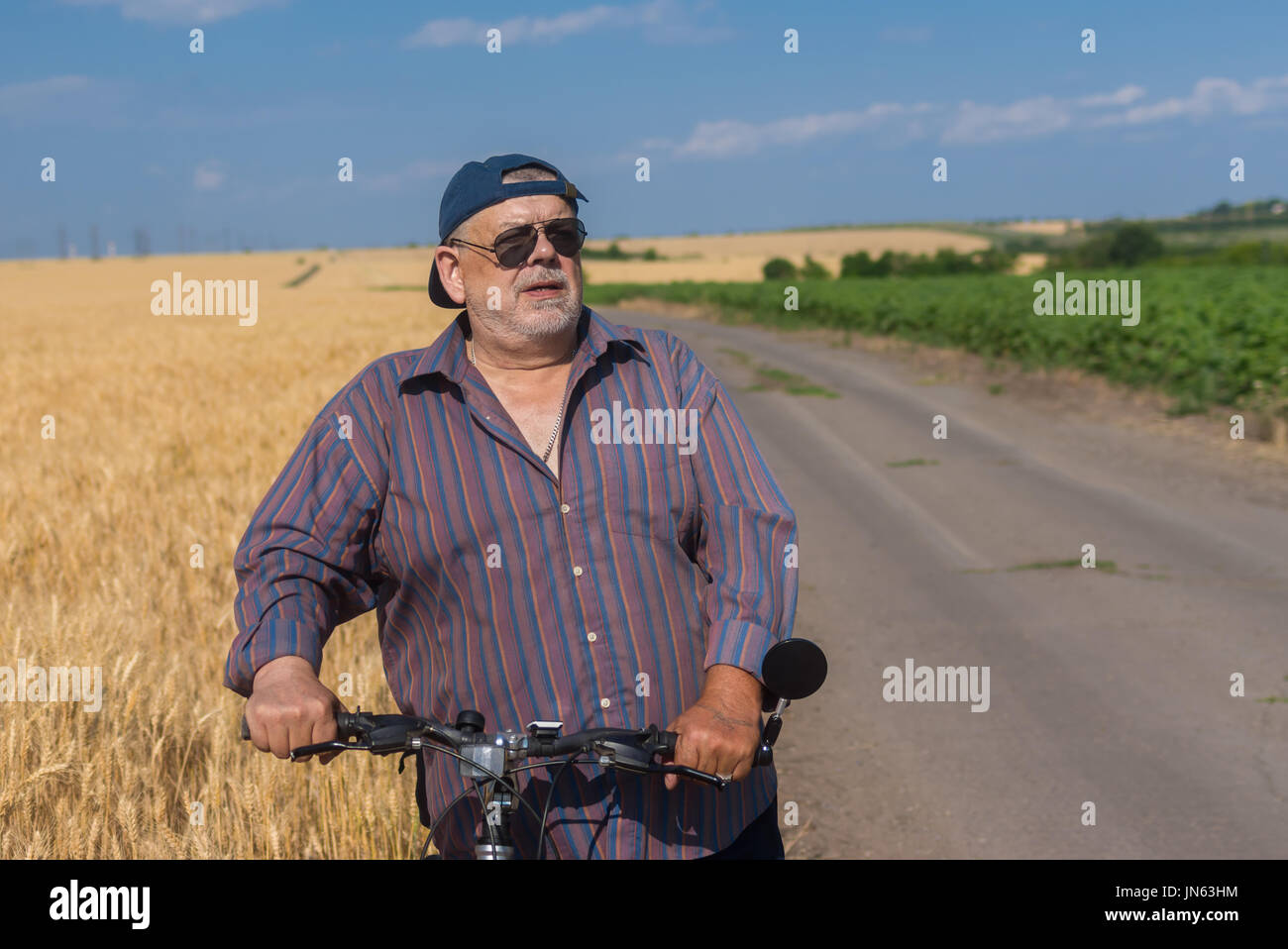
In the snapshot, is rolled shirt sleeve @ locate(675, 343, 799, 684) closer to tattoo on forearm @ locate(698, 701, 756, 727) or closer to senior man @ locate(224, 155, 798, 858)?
senior man @ locate(224, 155, 798, 858)

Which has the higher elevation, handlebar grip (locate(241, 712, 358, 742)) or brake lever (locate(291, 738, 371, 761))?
handlebar grip (locate(241, 712, 358, 742))

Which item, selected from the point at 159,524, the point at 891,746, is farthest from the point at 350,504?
the point at 159,524

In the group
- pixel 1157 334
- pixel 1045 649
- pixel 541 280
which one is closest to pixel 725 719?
pixel 541 280

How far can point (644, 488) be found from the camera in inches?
103

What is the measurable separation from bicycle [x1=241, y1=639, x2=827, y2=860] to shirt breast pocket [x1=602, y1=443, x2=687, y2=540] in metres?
0.50

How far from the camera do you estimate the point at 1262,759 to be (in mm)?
5578

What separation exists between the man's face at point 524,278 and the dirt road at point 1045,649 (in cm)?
275

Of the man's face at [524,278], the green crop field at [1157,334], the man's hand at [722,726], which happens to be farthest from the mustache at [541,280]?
the green crop field at [1157,334]

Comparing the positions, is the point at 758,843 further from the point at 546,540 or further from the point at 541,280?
the point at 541,280

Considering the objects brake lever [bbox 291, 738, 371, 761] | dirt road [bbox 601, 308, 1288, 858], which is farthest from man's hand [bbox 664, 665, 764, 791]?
dirt road [bbox 601, 308, 1288, 858]

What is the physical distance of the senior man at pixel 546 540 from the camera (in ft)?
8.39

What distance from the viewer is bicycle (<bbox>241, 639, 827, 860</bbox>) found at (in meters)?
2.15

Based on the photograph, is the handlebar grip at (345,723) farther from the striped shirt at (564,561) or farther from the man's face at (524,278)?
the man's face at (524,278)
